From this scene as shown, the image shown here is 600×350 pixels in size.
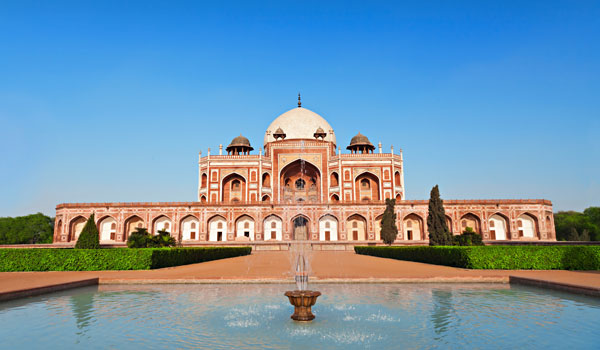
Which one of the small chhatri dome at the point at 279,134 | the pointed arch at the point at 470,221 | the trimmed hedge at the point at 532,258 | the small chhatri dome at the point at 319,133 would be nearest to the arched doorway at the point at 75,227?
the small chhatri dome at the point at 279,134

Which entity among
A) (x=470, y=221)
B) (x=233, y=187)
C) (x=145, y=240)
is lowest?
(x=145, y=240)

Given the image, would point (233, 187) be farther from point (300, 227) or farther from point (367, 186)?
point (367, 186)

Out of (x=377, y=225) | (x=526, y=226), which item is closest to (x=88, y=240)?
(x=377, y=225)

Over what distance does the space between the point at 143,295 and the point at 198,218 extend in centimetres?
2663

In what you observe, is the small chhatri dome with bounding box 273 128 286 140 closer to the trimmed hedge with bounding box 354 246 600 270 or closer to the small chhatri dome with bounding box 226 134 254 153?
the small chhatri dome with bounding box 226 134 254 153

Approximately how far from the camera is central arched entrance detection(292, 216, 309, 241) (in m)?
34.8

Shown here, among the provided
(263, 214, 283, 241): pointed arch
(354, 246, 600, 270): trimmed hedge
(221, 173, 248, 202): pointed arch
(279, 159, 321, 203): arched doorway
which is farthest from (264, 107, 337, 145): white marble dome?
(354, 246, 600, 270): trimmed hedge

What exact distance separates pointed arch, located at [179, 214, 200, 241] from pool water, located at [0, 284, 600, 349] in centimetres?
2613

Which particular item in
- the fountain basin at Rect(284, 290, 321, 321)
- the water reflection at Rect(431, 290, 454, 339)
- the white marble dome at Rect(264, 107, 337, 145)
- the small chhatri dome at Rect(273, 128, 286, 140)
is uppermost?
the white marble dome at Rect(264, 107, 337, 145)

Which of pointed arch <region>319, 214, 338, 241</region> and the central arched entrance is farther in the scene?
the central arched entrance

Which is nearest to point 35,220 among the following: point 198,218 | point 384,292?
point 198,218

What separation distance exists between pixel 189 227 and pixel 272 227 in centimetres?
726

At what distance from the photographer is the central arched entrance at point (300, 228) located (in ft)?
114

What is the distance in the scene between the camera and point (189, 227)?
3491 centimetres
